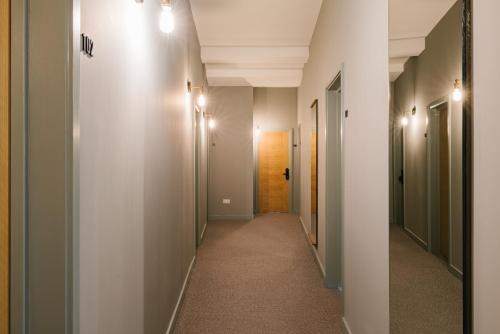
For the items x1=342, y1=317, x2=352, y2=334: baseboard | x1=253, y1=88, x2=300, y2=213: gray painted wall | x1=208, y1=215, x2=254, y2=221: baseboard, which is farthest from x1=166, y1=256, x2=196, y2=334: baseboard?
x1=253, y1=88, x2=300, y2=213: gray painted wall

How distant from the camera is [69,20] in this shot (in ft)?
3.18

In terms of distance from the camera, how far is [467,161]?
913 mm

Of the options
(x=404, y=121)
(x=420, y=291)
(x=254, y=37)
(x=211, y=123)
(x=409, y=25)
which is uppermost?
(x=254, y=37)

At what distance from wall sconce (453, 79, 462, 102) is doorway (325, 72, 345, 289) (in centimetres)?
246

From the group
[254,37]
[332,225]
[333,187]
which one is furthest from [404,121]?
[254,37]

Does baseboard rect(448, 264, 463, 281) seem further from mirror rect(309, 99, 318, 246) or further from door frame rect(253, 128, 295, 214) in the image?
door frame rect(253, 128, 295, 214)

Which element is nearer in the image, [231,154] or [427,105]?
[427,105]

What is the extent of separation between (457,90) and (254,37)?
14.9 ft

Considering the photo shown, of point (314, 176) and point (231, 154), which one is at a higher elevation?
point (231, 154)

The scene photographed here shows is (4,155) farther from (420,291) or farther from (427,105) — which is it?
(420,291)

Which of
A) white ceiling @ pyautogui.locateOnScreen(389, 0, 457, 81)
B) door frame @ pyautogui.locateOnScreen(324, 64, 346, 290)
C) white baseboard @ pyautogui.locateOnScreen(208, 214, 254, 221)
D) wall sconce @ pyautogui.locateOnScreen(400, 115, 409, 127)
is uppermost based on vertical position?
white ceiling @ pyautogui.locateOnScreen(389, 0, 457, 81)

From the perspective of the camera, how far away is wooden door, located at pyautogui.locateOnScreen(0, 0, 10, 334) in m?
0.93

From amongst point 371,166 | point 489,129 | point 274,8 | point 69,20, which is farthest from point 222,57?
point 489,129

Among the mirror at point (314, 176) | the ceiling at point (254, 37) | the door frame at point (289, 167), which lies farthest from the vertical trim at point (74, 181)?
the door frame at point (289, 167)
